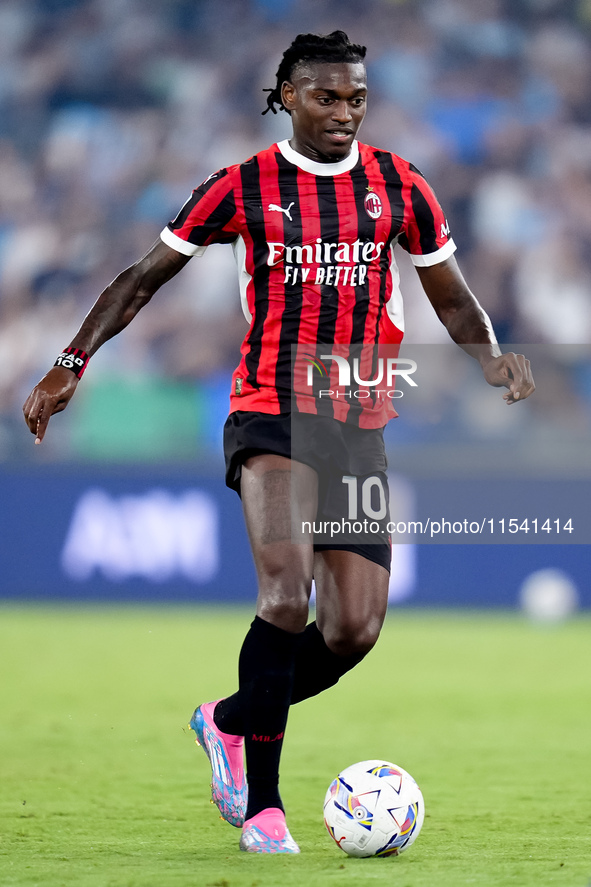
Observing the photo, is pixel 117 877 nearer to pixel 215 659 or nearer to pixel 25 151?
pixel 215 659

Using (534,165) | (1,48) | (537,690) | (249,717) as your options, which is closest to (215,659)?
(537,690)

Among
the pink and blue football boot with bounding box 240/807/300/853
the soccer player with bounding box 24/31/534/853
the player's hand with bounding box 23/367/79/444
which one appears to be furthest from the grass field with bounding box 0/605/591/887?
the player's hand with bounding box 23/367/79/444

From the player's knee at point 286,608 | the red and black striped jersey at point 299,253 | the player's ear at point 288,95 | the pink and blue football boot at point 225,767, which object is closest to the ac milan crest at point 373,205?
the red and black striped jersey at point 299,253

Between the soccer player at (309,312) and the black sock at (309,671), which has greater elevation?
the soccer player at (309,312)

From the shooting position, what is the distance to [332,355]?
3.60 m

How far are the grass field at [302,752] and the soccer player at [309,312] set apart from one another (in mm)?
481

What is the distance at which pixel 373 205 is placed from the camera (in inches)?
145

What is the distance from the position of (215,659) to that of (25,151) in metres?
7.73

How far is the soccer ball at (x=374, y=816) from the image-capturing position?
3.19 m

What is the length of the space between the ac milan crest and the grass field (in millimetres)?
1740

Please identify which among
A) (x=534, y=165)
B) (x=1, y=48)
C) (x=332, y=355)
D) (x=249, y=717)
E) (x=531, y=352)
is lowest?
(x=249, y=717)

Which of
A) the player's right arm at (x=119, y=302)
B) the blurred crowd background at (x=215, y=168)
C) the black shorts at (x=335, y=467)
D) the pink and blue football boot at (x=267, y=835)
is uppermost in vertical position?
the blurred crowd background at (x=215, y=168)

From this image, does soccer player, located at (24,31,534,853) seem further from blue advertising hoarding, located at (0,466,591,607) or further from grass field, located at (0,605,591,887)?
blue advertising hoarding, located at (0,466,591,607)

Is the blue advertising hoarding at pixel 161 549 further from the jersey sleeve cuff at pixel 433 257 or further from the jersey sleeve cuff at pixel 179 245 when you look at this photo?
the jersey sleeve cuff at pixel 179 245
